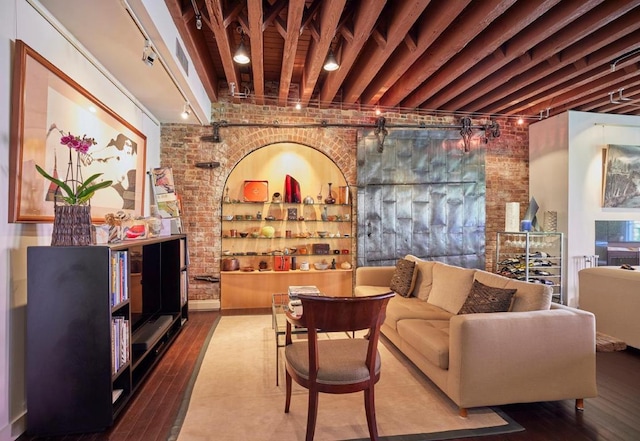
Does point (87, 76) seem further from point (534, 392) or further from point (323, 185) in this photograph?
point (534, 392)

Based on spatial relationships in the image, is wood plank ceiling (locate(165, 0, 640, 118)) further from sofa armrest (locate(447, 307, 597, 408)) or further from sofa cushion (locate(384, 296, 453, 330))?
sofa cushion (locate(384, 296, 453, 330))

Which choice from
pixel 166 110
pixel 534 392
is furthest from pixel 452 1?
pixel 166 110

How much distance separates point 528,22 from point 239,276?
15.5ft

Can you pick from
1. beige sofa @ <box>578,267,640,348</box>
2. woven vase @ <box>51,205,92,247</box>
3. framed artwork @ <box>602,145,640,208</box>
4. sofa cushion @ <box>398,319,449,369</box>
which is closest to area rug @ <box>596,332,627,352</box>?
beige sofa @ <box>578,267,640,348</box>

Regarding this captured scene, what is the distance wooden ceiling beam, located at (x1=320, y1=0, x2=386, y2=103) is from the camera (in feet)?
9.80

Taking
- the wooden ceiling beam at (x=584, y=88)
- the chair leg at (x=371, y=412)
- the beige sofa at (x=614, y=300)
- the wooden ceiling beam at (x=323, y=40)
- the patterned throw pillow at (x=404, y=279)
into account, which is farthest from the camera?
the wooden ceiling beam at (x=584, y=88)

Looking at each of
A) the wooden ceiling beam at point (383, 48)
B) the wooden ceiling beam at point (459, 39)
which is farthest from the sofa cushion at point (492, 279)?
the wooden ceiling beam at point (383, 48)

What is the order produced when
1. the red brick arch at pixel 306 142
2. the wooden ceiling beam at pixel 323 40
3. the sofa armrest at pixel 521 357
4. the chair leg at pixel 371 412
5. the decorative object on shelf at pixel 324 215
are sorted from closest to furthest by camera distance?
the chair leg at pixel 371 412
the sofa armrest at pixel 521 357
the wooden ceiling beam at pixel 323 40
the red brick arch at pixel 306 142
the decorative object on shelf at pixel 324 215

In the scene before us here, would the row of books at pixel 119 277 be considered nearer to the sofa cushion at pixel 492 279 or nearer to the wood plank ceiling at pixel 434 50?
the wood plank ceiling at pixel 434 50

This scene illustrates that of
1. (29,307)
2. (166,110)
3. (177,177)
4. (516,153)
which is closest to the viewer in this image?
(29,307)

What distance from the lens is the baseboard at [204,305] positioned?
532cm

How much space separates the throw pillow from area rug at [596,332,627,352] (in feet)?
5.90

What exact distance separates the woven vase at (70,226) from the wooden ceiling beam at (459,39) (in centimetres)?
358

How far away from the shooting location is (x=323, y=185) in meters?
5.87
